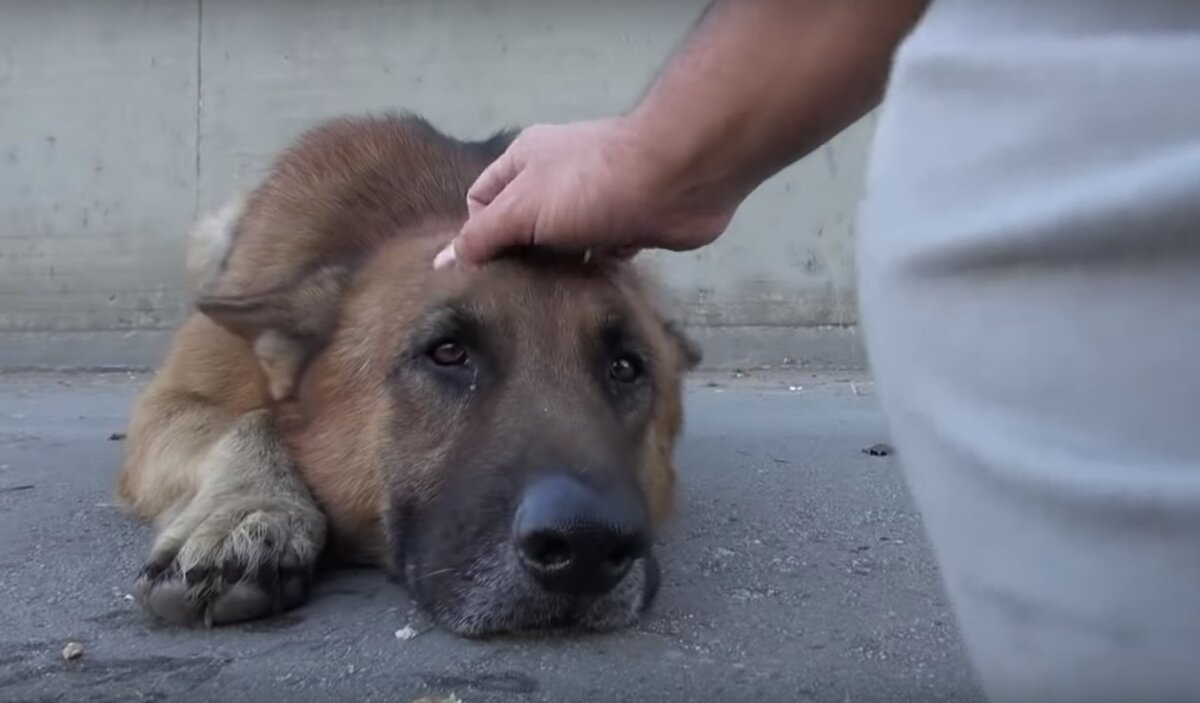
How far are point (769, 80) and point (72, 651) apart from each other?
1.45 m

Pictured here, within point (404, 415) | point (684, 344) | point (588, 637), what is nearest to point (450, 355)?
point (404, 415)

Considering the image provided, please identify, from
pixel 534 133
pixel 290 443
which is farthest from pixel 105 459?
pixel 534 133

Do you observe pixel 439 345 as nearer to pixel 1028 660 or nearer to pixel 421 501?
pixel 421 501

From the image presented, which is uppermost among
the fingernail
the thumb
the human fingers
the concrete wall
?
the human fingers

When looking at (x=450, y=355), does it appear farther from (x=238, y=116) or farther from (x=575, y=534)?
(x=238, y=116)

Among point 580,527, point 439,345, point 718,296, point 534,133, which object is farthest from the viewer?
point 718,296

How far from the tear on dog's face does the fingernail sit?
2 centimetres

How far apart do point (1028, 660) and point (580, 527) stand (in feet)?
4.19

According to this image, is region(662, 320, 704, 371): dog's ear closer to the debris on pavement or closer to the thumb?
the thumb

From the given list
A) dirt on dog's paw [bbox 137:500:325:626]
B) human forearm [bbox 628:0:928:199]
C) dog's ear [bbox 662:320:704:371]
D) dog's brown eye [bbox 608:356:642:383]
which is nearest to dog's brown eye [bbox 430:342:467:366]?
dog's brown eye [bbox 608:356:642:383]

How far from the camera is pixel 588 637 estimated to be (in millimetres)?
2166

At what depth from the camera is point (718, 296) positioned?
8.16 meters

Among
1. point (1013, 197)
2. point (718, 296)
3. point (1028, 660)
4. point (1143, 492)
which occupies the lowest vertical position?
point (718, 296)

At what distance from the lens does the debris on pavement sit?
204cm
